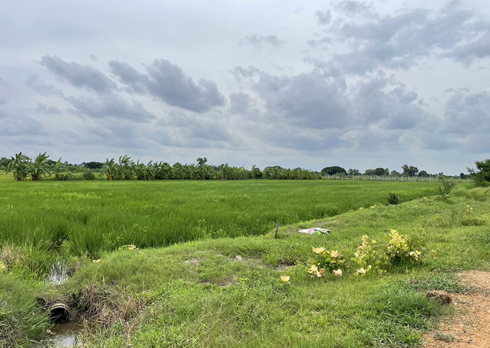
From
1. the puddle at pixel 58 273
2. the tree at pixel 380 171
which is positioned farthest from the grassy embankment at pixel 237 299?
the tree at pixel 380 171

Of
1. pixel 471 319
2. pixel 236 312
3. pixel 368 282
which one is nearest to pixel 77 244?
pixel 236 312

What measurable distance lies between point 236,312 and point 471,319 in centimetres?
223

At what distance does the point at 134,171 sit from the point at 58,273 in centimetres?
4088

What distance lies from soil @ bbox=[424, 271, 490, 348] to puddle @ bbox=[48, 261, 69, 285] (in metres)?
4.93

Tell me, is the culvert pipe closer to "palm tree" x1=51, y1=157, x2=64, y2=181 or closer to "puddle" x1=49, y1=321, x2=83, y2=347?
"puddle" x1=49, y1=321, x2=83, y2=347

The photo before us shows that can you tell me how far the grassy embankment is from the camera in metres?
2.48

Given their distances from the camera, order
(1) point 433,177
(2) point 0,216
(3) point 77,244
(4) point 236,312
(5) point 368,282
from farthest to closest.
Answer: (1) point 433,177
(2) point 0,216
(3) point 77,244
(5) point 368,282
(4) point 236,312

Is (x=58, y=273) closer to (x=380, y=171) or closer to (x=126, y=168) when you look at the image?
(x=126, y=168)

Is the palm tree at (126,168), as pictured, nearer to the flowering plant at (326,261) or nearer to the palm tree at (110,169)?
the palm tree at (110,169)

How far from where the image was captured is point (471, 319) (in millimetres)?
2584

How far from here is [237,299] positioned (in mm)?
3107

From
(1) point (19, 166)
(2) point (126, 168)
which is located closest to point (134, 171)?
(2) point (126, 168)

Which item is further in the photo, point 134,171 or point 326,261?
point 134,171

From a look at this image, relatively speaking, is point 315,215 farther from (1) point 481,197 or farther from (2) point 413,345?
(1) point 481,197
